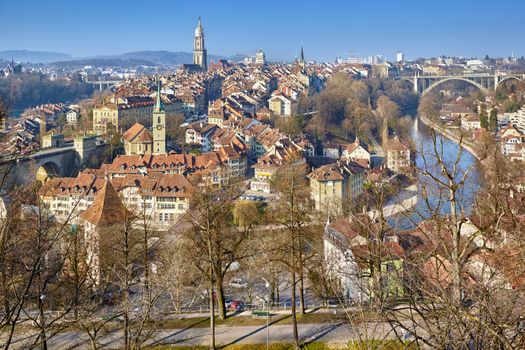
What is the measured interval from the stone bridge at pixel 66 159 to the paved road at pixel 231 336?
10790 millimetres

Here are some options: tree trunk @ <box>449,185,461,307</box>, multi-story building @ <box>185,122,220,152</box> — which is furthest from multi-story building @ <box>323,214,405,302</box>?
multi-story building @ <box>185,122,220,152</box>

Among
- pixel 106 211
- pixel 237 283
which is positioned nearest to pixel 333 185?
pixel 237 283

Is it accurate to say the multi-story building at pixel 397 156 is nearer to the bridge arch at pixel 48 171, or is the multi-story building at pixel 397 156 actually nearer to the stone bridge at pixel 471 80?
the bridge arch at pixel 48 171

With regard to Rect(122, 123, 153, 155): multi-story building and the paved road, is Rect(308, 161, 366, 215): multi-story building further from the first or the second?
the paved road

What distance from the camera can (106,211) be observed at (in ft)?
25.5

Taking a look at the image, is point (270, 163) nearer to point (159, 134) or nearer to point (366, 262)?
point (159, 134)

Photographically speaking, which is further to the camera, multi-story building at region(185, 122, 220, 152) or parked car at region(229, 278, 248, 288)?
multi-story building at region(185, 122, 220, 152)

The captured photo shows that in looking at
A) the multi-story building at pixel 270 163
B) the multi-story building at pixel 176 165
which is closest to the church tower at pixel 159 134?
the multi-story building at pixel 176 165

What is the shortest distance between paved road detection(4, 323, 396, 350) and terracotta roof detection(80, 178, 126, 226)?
288 centimetres

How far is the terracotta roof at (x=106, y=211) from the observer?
7.59m

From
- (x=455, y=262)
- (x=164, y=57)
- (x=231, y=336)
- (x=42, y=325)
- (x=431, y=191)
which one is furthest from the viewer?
(x=164, y=57)

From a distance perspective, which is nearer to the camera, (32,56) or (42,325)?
(42,325)

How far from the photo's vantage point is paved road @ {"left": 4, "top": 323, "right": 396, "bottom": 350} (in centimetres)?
446

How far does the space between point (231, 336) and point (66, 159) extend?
41.1ft
